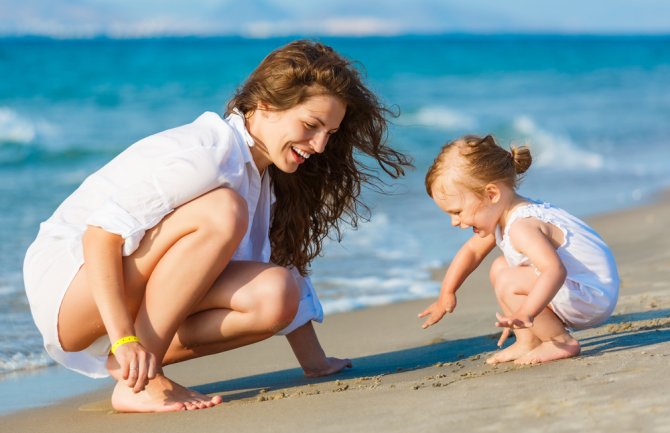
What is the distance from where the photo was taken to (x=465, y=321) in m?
4.43

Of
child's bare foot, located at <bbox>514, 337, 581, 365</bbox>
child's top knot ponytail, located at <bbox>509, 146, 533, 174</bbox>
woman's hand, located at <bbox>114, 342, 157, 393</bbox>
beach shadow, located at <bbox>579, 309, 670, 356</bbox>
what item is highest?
child's top knot ponytail, located at <bbox>509, 146, 533, 174</bbox>

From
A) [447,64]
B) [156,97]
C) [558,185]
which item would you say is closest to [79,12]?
[447,64]

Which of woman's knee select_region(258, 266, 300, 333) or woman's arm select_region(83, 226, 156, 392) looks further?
woman's knee select_region(258, 266, 300, 333)

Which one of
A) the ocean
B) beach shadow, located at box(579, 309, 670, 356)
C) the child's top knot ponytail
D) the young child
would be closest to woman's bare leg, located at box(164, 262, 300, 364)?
the young child

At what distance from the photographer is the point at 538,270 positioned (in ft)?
10.6

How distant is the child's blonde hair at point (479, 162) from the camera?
11.1ft

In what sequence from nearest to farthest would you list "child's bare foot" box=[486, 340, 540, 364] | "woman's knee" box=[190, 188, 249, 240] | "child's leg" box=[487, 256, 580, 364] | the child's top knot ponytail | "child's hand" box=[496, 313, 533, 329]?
"child's hand" box=[496, 313, 533, 329]
"woman's knee" box=[190, 188, 249, 240]
"child's leg" box=[487, 256, 580, 364]
"child's bare foot" box=[486, 340, 540, 364]
the child's top knot ponytail

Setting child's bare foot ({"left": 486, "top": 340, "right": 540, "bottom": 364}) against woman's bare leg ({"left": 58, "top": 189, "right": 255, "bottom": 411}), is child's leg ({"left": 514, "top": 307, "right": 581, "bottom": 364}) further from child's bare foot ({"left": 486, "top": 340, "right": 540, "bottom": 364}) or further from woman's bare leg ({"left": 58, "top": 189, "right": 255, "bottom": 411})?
woman's bare leg ({"left": 58, "top": 189, "right": 255, "bottom": 411})

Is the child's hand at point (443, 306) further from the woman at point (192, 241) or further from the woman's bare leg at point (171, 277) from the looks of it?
the woman's bare leg at point (171, 277)

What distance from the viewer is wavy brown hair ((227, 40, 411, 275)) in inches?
131

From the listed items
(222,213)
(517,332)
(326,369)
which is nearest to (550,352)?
(517,332)

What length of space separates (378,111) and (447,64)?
33479 mm

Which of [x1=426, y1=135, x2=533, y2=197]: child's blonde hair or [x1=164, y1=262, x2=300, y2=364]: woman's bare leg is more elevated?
[x1=426, y1=135, x2=533, y2=197]: child's blonde hair

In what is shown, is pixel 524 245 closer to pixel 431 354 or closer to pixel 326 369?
pixel 431 354
